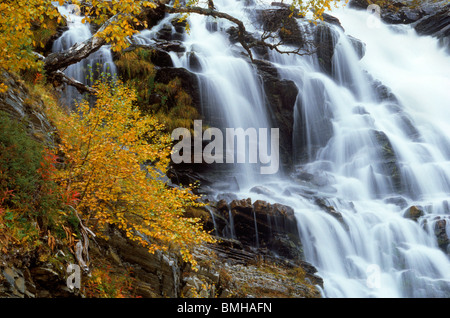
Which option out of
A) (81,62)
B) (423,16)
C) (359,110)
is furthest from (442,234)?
(423,16)

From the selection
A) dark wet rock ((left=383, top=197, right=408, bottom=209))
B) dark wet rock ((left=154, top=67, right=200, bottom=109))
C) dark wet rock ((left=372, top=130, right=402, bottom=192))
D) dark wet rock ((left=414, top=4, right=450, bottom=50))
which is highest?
dark wet rock ((left=414, top=4, right=450, bottom=50))

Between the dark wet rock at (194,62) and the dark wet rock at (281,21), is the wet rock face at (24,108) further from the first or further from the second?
the dark wet rock at (194,62)

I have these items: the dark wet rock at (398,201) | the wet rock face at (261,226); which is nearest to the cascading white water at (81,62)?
the wet rock face at (261,226)

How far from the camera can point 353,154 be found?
19.2 meters

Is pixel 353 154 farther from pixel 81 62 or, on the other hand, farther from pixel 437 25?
pixel 437 25

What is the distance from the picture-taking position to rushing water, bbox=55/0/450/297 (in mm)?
11547

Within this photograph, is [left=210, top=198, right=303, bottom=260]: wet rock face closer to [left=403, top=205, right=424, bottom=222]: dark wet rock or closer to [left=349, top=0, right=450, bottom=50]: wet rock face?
[left=403, top=205, right=424, bottom=222]: dark wet rock

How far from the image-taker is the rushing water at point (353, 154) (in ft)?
37.9

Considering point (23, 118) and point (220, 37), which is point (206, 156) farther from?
point (220, 37)

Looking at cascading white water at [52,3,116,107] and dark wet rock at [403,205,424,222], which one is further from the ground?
cascading white water at [52,3,116,107]

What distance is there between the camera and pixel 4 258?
343cm

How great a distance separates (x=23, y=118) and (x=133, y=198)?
7.85 ft

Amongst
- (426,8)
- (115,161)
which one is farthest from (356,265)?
(426,8)

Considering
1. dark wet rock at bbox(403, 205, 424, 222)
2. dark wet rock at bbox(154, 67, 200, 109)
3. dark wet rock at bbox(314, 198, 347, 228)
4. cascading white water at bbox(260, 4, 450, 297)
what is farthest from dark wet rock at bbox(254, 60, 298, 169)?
dark wet rock at bbox(403, 205, 424, 222)
